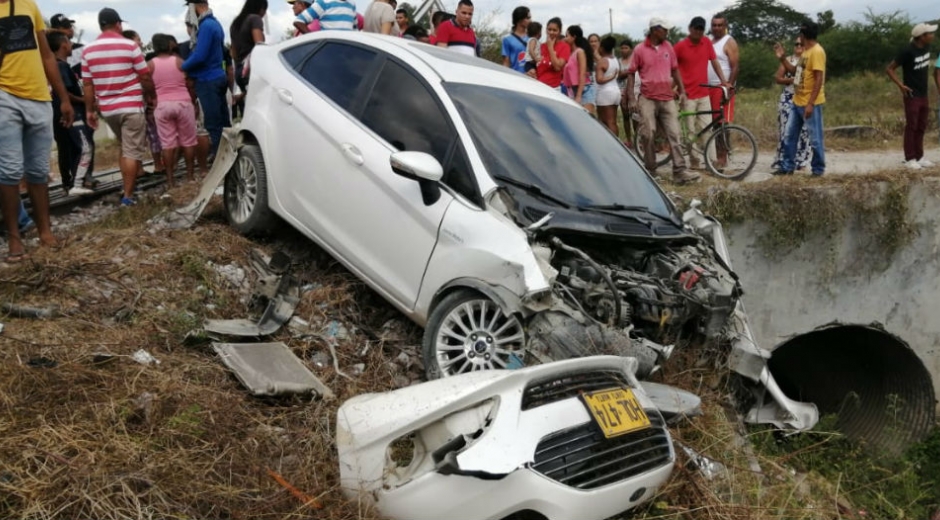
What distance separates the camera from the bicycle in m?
8.97

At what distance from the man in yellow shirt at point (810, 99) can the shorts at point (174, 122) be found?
6604mm

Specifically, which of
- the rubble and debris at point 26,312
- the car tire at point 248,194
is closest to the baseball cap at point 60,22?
the car tire at point 248,194

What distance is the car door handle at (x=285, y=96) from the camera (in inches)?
214

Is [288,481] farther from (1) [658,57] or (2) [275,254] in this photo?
(1) [658,57]

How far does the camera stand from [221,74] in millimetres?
8094

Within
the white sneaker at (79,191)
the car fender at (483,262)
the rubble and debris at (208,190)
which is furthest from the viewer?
the white sneaker at (79,191)

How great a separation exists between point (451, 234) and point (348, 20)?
4444 mm

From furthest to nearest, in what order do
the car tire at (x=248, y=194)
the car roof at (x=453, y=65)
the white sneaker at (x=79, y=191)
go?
1. the white sneaker at (x=79, y=191)
2. the car tire at (x=248, y=194)
3. the car roof at (x=453, y=65)

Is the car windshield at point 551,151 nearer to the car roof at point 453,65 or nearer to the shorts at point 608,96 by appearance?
the car roof at point 453,65

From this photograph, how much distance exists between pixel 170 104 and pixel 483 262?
5.12 meters

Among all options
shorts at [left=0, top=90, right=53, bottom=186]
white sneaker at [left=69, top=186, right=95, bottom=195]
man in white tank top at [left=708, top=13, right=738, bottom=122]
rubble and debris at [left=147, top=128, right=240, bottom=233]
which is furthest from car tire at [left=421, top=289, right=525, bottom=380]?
man in white tank top at [left=708, top=13, right=738, bottom=122]

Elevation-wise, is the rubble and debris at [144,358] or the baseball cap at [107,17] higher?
the baseball cap at [107,17]

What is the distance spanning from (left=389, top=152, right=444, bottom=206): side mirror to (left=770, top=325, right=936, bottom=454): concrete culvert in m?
3.37

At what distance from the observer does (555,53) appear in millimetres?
9375
